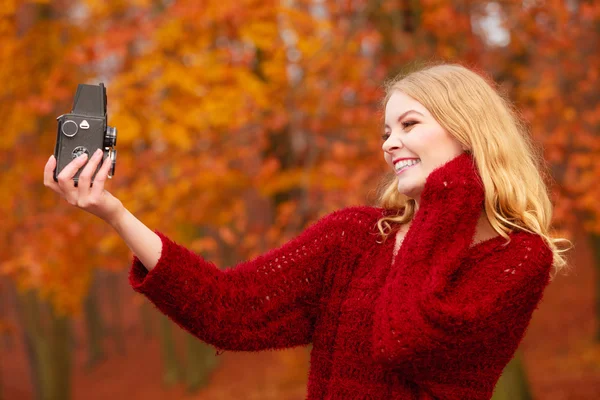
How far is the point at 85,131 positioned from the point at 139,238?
1.21ft

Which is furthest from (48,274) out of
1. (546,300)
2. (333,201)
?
(546,300)

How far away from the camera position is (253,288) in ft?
8.01

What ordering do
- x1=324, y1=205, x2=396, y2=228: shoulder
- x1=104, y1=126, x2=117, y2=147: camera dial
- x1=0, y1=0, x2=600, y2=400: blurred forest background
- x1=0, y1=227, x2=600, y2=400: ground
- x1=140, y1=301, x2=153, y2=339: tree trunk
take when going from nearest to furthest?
1. x1=104, y1=126, x2=117, y2=147: camera dial
2. x1=324, y1=205, x2=396, y2=228: shoulder
3. x1=0, y1=0, x2=600, y2=400: blurred forest background
4. x1=0, y1=227, x2=600, y2=400: ground
5. x1=140, y1=301, x2=153, y2=339: tree trunk

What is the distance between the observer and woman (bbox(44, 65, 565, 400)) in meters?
2.21

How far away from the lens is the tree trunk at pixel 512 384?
645 centimetres

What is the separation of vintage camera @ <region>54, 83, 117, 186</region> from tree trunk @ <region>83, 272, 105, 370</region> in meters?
21.9

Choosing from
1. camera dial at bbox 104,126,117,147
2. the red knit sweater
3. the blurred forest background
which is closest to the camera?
camera dial at bbox 104,126,117,147

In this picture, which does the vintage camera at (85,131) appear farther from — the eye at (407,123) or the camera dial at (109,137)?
the eye at (407,123)

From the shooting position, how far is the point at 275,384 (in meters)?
15.1

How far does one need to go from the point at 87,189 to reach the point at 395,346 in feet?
3.34

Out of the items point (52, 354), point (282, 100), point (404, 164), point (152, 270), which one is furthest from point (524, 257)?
point (52, 354)

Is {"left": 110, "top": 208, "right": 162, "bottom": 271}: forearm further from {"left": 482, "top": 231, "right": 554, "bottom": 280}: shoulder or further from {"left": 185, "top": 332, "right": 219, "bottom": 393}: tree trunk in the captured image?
{"left": 185, "top": 332, "right": 219, "bottom": 393}: tree trunk

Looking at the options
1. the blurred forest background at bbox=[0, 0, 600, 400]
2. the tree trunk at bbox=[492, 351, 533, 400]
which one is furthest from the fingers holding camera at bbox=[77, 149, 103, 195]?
the tree trunk at bbox=[492, 351, 533, 400]

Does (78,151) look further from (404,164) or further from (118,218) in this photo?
(404,164)
